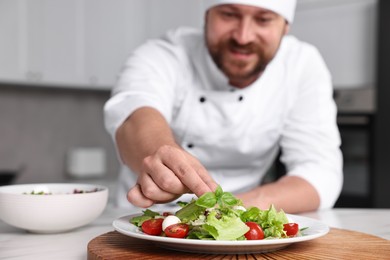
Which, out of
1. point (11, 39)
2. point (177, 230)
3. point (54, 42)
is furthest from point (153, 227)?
point (54, 42)

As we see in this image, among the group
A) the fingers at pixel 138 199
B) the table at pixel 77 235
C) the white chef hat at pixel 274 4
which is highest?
the white chef hat at pixel 274 4

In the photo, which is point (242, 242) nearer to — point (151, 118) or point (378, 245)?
point (378, 245)

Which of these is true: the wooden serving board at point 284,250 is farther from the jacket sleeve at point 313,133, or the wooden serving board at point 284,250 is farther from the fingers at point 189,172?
the jacket sleeve at point 313,133

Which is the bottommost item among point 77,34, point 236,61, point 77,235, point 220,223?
point 77,235

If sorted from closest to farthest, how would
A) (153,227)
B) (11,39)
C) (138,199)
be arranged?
1. (153,227)
2. (138,199)
3. (11,39)

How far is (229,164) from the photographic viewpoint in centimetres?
186

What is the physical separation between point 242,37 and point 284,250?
828 mm

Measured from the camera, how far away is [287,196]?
139cm

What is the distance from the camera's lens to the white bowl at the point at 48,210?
1011 millimetres

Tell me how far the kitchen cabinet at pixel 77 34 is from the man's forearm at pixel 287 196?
193 centimetres

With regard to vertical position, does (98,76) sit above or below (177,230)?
above

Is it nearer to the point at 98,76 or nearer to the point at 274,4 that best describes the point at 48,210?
the point at 274,4

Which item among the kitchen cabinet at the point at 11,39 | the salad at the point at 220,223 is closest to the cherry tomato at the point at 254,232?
the salad at the point at 220,223

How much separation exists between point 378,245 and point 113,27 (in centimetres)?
269
